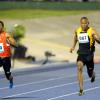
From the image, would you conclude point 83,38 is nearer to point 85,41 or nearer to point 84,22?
point 85,41

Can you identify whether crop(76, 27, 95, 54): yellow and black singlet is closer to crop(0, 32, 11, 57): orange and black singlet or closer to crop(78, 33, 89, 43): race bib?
crop(78, 33, 89, 43): race bib

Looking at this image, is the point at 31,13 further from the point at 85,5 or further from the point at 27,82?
the point at 27,82

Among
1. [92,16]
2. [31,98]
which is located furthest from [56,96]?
[92,16]

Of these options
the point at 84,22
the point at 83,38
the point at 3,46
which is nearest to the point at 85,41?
the point at 83,38

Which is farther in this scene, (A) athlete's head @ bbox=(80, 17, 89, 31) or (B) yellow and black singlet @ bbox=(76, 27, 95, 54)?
(B) yellow and black singlet @ bbox=(76, 27, 95, 54)

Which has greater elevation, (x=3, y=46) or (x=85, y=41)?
(x=85, y=41)

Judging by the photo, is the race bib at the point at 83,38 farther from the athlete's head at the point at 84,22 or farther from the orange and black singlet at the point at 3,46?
the orange and black singlet at the point at 3,46

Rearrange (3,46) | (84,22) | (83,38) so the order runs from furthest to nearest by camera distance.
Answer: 1. (3,46)
2. (83,38)
3. (84,22)

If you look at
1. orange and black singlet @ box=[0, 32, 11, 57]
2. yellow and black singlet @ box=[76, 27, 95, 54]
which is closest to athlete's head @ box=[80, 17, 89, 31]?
yellow and black singlet @ box=[76, 27, 95, 54]

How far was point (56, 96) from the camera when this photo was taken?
13.9m

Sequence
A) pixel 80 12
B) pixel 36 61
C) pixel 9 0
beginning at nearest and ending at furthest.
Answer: pixel 36 61, pixel 80 12, pixel 9 0

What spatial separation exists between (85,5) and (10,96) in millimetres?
56386

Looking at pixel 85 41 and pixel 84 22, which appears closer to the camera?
pixel 84 22

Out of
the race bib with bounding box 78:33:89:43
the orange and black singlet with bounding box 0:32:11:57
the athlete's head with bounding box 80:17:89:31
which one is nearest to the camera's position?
the athlete's head with bounding box 80:17:89:31
